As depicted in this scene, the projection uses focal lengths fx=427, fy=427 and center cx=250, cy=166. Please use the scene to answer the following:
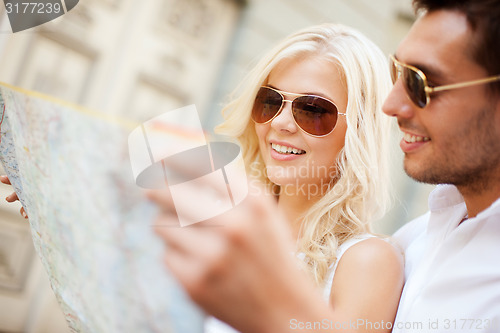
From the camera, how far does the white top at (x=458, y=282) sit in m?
0.99

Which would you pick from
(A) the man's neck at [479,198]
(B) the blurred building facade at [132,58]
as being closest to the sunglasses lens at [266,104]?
(A) the man's neck at [479,198]

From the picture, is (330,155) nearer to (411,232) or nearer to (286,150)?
(286,150)

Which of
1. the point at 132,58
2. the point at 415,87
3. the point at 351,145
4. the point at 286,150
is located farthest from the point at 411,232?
the point at 132,58

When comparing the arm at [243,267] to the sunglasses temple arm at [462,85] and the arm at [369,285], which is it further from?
the sunglasses temple arm at [462,85]

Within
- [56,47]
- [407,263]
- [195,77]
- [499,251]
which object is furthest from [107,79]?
[499,251]

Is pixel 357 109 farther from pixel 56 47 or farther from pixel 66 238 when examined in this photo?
pixel 56 47

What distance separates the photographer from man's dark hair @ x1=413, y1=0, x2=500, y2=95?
95 cm

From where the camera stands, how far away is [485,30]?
3.18ft

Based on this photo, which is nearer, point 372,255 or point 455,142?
point 455,142

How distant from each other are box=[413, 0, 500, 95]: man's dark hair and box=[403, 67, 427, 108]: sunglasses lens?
126 millimetres

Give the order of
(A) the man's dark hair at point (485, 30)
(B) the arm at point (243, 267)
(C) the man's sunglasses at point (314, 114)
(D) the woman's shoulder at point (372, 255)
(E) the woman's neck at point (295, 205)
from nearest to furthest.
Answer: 1. (B) the arm at point (243, 267)
2. (A) the man's dark hair at point (485, 30)
3. (D) the woman's shoulder at point (372, 255)
4. (C) the man's sunglasses at point (314, 114)
5. (E) the woman's neck at point (295, 205)

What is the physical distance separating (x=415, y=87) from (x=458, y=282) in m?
0.48

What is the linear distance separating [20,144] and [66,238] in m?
0.28

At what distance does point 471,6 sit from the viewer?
3.22 ft
